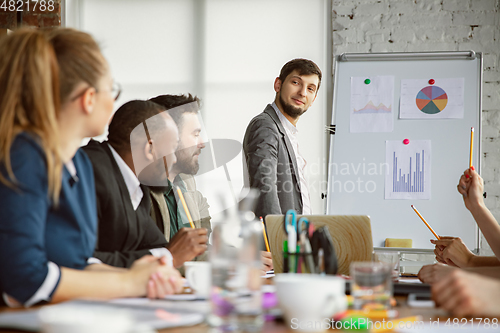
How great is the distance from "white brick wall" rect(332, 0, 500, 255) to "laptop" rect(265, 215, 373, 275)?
217cm

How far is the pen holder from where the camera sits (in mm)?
916

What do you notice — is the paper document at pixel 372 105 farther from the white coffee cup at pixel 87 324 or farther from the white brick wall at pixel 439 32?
the white coffee cup at pixel 87 324

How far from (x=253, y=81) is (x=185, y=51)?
579 mm

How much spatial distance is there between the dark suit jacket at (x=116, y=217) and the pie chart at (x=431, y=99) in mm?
1938

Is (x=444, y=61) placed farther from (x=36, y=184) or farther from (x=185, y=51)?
(x=36, y=184)

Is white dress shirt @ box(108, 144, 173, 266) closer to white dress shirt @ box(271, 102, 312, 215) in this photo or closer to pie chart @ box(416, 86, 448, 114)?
white dress shirt @ box(271, 102, 312, 215)

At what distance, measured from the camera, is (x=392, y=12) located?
127 inches

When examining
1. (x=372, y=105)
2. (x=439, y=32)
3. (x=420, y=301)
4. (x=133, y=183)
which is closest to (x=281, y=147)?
(x=372, y=105)

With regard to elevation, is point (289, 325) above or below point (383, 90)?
below

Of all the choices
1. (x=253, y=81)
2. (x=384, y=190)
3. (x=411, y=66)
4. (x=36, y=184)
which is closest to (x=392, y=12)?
(x=411, y=66)

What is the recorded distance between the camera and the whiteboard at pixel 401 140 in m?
2.69

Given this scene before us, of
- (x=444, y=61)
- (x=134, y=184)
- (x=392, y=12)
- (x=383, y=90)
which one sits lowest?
(x=134, y=184)

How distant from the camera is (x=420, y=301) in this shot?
2.72 ft

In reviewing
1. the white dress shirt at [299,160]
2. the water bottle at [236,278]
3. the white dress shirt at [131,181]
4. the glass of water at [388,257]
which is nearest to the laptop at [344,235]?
the glass of water at [388,257]
